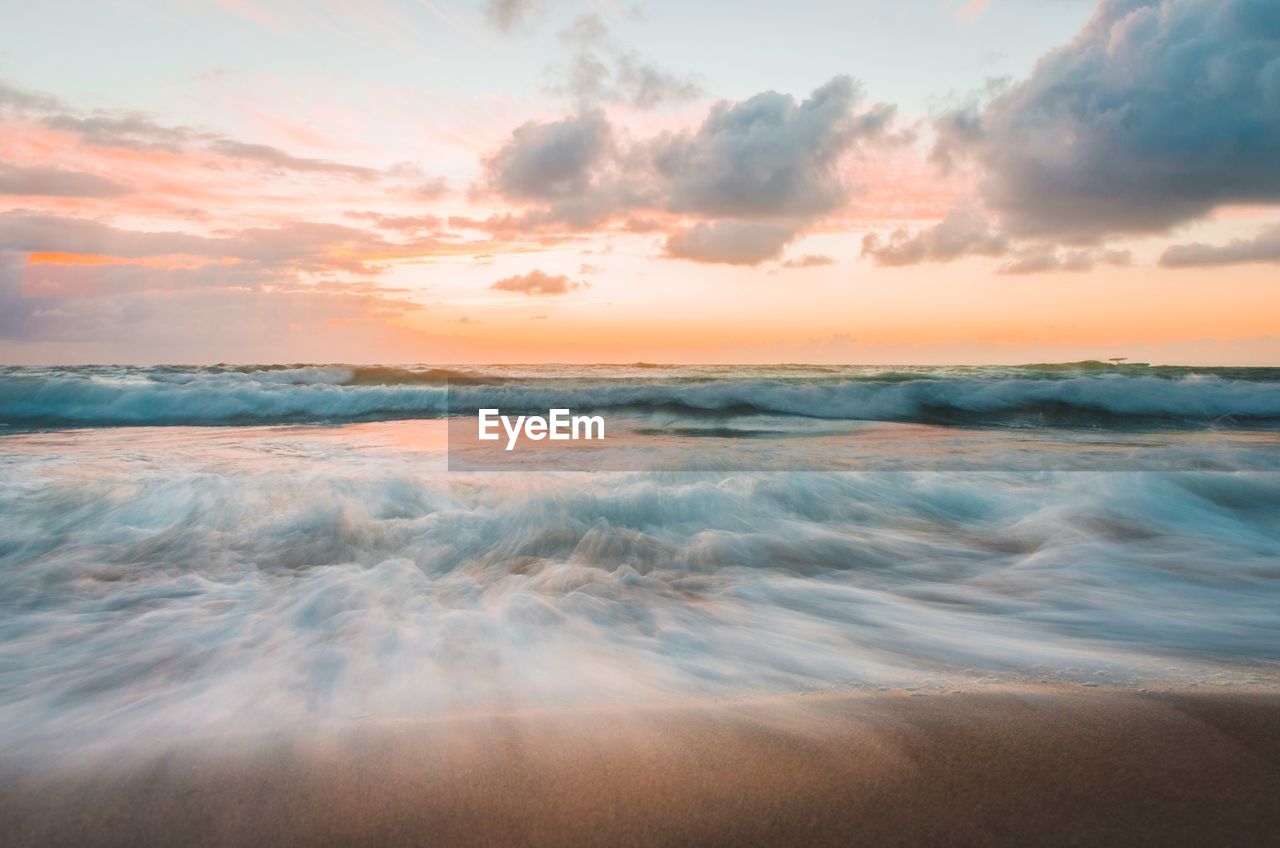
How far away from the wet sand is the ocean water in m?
0.20

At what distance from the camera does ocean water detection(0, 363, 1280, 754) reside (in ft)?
8.37

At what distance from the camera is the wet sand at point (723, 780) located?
5.35ft

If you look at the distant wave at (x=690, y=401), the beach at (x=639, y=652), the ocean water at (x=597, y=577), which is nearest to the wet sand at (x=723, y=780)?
the beach at (x=639, y=652)

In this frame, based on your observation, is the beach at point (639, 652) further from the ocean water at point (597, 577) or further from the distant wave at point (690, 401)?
the distant wave at point (690, 401)

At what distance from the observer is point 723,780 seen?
6.03ft

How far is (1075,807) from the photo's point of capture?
167cm

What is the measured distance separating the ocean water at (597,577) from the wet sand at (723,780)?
0.65ft

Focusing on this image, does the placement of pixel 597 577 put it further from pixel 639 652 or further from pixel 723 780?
pixel 723 780

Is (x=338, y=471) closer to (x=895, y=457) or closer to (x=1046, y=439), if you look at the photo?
(x=895, y=457)

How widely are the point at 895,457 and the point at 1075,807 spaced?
673 centimetres

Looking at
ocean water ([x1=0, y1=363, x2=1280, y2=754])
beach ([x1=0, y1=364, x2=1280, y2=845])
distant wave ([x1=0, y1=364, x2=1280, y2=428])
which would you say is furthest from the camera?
distant wave ([x1=0, y1=364, x2=1280, y2=428])

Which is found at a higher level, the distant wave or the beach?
the distant wave

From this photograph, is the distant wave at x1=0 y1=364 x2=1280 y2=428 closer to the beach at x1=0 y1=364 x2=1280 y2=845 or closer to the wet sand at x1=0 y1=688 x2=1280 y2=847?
the beach at x1=0 y1=364 x2=1280 y2=845

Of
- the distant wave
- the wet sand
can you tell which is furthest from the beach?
the distant wave
